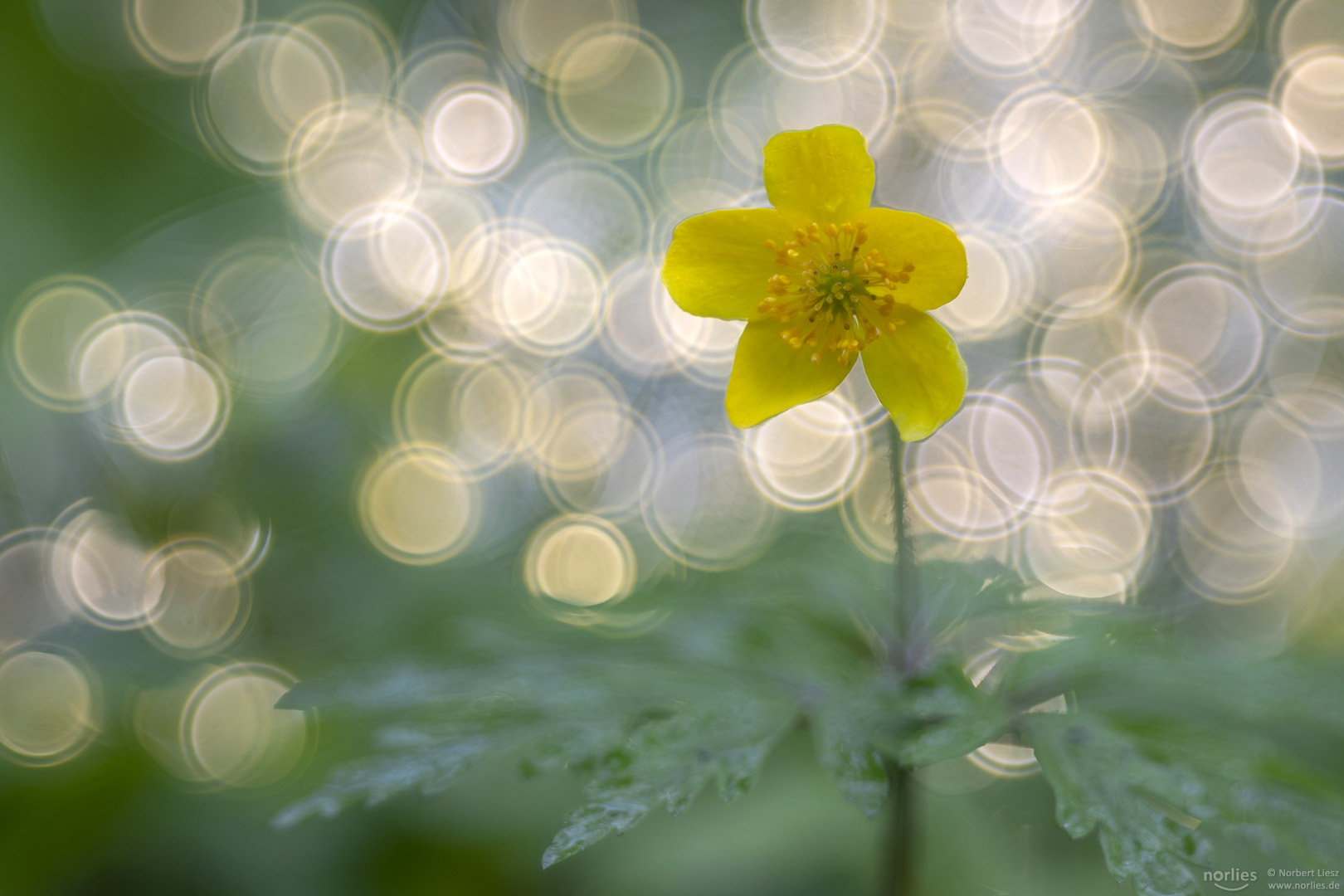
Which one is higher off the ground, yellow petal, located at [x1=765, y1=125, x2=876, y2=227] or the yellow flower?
yellow petal, located at [x1=765, y1=125, x2=876, y2=227]

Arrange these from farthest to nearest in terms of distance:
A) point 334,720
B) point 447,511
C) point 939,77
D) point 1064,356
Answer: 1. point 939,77
2. point 1064,356
3. point 447,511
4. point 334,720

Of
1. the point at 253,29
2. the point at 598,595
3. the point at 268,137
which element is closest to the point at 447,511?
the point at 598,595

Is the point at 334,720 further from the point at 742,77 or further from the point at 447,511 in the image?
the point at 742,77

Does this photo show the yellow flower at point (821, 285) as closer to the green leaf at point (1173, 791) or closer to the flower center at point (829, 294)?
the flower center at point (829, 294)

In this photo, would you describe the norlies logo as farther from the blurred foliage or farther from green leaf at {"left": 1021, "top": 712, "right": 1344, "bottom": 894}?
green leaf at {"left": 1021, "top": 712, "right": 1344, "bottom": 894}

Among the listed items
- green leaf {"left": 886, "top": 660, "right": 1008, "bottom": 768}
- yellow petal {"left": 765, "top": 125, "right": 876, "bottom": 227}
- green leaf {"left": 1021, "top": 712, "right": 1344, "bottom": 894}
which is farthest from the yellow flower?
green leaf {"left": 1021, "top": 712, "right": 1344, "bottom": 894}
